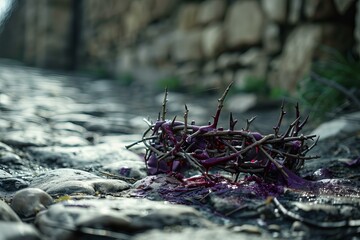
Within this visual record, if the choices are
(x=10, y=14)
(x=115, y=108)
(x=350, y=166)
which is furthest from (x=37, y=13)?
(x=350, y=166)

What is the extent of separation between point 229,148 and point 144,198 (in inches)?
9.5

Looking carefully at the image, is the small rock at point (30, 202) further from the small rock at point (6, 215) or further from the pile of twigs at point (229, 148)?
the pile of twigs at point (229, 148)

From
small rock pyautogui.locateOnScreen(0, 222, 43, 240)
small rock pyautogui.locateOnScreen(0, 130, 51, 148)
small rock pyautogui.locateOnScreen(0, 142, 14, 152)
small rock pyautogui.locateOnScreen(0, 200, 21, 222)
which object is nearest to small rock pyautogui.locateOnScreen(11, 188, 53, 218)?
small rock pyautogui.locateOnScreen(0, 200, 21, 222)

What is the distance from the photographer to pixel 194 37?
514 cm

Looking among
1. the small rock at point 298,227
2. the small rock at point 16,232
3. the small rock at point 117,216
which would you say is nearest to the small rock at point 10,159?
the small rock at point 117,216

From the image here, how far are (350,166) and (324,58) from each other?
185cm

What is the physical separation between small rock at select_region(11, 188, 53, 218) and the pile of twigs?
0.32m

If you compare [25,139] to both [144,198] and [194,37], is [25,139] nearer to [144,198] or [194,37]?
[144,198]

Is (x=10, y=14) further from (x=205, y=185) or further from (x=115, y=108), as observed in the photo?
(x=205, y=185)

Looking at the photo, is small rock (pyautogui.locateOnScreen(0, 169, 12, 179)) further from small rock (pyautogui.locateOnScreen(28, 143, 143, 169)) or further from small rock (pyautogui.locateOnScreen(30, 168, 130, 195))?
small rock (pyautogui.locateOnScreen(28, 143, 143, 169))

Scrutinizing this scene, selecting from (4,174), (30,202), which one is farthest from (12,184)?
(30,202)

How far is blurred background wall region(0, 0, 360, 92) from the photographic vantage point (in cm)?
338

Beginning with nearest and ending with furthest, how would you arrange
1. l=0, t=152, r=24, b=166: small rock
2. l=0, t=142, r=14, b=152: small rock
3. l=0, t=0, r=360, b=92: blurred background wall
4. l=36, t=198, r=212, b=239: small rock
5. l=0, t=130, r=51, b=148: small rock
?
l=36, t=198, r=212, b=239: small rock < l=0, t=152, r=24, b=166: small rock < l=0, t=142, r=14, b=152: small rock < l=0, t=130, r=51, b=148: small rock < l=0, t=0, r=360, b=92: blurred background wall

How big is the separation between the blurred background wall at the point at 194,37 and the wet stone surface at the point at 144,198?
4.58 ft
